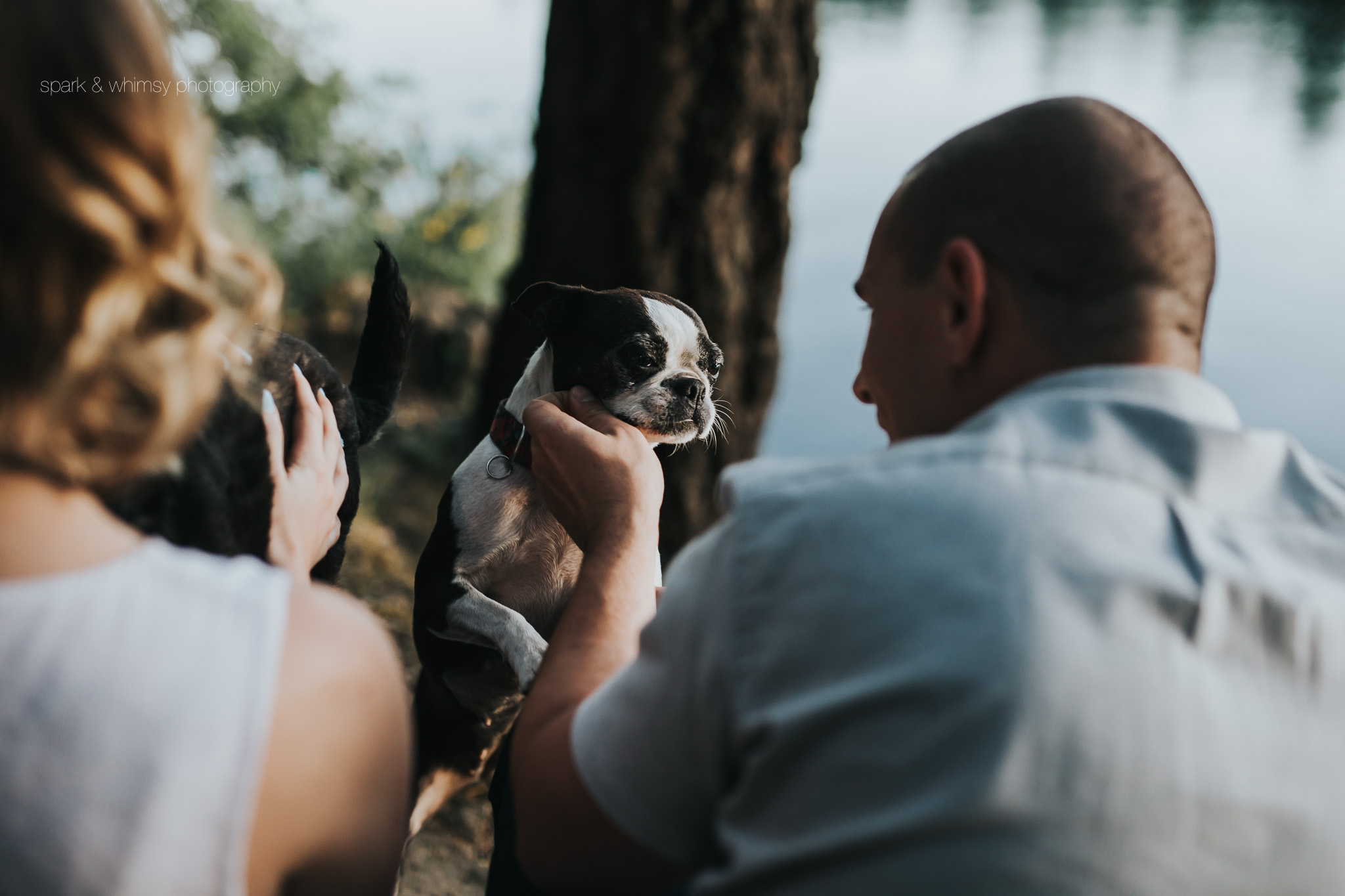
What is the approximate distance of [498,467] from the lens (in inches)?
78.6

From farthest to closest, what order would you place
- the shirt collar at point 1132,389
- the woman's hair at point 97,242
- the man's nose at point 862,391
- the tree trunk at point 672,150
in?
A: the tree trunk at point 672,150
the man's nose at point 862,391
the shirt collar at point 1132,389
the woman's hair at point 97,242

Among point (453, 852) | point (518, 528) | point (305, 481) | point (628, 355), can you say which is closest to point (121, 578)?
point (305, 481)

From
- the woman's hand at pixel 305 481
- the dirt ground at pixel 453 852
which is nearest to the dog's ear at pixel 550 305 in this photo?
the woman's hand at pixel 305 481

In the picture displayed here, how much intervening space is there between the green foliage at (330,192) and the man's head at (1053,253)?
4766 mm

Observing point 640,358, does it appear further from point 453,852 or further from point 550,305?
point 453,852

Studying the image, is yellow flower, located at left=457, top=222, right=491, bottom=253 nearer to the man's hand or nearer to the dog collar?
the dog collar

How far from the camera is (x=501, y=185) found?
5.63 metres

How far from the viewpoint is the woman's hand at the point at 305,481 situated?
5.04ft

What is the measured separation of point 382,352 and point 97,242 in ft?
4.83

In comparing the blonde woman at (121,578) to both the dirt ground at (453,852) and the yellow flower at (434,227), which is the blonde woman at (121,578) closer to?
the dirt ground at (453,852)

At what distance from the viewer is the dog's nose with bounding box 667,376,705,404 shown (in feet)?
6.89

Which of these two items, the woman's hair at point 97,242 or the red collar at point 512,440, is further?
the red collar at point 512,440

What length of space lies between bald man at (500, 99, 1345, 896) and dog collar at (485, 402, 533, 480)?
0.86 m

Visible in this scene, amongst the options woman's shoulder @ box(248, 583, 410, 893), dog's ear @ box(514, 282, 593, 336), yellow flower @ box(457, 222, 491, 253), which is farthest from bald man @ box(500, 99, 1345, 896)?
yellow flower @ box(457, 222, 491, 253)
